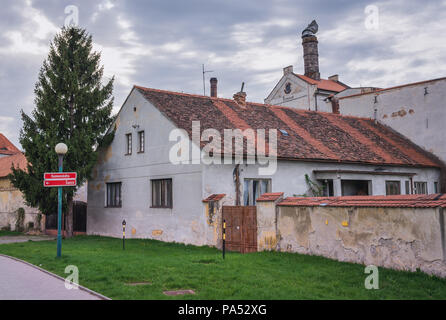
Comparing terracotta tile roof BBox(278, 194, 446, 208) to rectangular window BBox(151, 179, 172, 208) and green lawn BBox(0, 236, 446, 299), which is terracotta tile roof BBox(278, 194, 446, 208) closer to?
green lawn BBox(0, 236, 446, 299)

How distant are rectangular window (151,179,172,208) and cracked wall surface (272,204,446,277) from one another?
6791mm

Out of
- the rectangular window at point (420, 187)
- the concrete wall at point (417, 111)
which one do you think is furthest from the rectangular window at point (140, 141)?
the concrete wall at point (417, 111)

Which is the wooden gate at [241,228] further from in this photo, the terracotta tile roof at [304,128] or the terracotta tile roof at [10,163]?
the terracotta tile roof at [10,163]

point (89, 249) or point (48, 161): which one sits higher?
point (48, 161)

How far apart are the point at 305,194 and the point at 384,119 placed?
39.3 ft

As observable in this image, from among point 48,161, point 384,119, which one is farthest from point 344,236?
point 384,119

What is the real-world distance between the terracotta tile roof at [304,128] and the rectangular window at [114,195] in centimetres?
524

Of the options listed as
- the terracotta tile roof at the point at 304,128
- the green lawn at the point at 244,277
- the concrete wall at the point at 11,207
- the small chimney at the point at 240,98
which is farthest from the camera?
the concrete wall at the point at 11,207

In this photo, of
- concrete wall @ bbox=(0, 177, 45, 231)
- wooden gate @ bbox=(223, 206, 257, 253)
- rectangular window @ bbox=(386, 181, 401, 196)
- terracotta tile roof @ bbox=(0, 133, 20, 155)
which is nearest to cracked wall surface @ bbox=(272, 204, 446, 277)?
wooden gate @ bbox=(223, 206, 257, 253)

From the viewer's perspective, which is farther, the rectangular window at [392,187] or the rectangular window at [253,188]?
the rectangular window at [392,187]

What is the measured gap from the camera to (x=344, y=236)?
1084 cm

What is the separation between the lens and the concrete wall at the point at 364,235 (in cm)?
889
